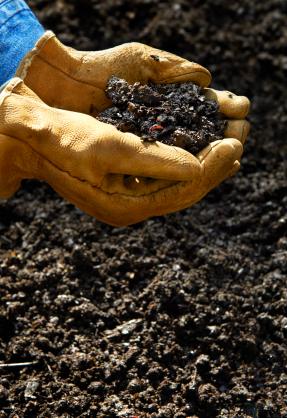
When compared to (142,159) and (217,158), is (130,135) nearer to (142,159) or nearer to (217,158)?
(142,159)

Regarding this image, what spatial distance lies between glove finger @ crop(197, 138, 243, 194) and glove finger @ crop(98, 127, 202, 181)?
0.23 feet

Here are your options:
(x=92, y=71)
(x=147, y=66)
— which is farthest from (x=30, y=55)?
(x=147, y=66)

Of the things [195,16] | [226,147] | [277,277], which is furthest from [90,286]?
[195,16]

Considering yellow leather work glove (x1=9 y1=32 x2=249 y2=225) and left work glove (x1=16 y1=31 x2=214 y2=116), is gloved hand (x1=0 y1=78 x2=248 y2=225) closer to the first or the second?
yellow leather work glove (x1=9 y1=32 x2=249 y2=225)

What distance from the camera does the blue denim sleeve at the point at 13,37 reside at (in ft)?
6.64

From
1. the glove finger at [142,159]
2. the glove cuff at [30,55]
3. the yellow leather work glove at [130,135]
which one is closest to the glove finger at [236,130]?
the yellow leather work glove at [130,135]

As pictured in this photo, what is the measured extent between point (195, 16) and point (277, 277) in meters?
1.56

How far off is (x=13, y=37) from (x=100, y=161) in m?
0.52

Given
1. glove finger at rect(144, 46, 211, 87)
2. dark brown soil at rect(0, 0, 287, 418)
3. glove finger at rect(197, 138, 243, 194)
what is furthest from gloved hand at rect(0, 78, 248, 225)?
dark brown soil at rect(0, 0, 287, 418)

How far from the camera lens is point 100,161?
1772 mm

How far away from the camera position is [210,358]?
223 cm

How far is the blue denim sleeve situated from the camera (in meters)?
2.02

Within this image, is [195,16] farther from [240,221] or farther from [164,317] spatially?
[164,317]

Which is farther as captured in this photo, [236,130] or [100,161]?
[236,130]
